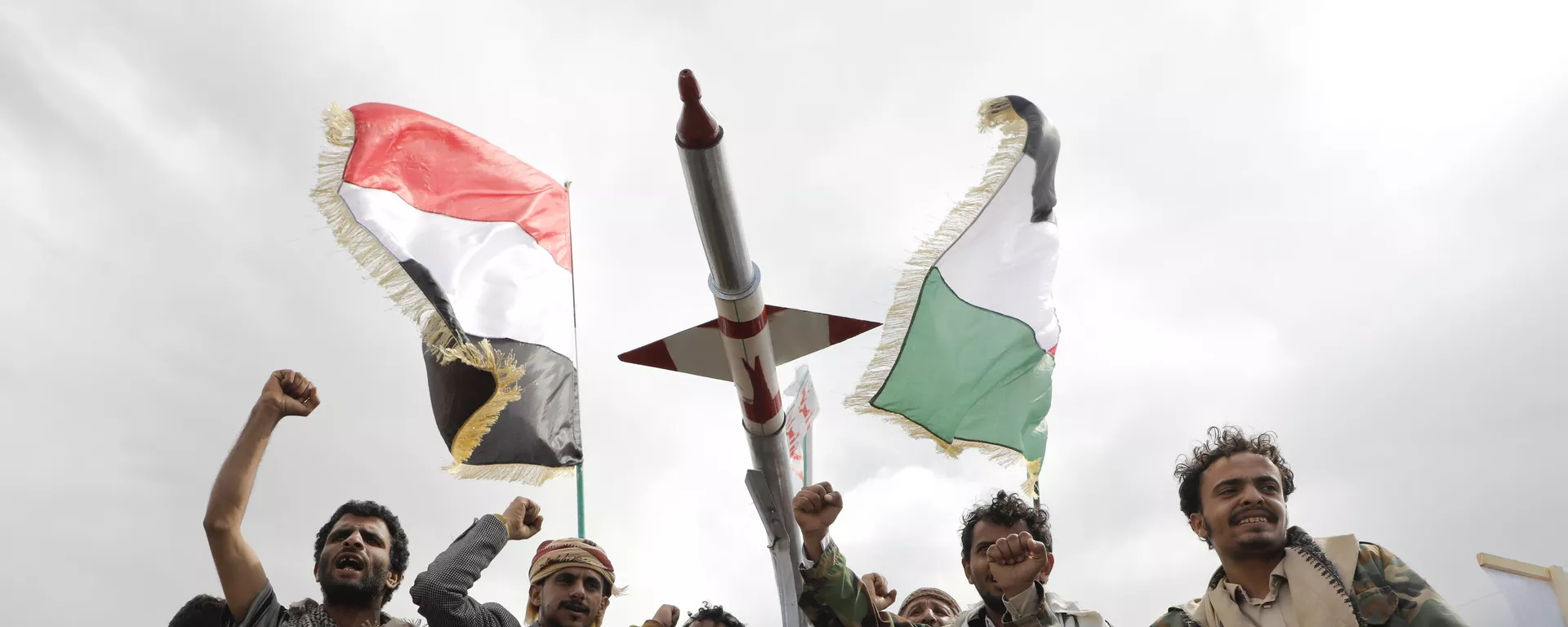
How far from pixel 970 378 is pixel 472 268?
3260 millimetres

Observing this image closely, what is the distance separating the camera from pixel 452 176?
259 inches

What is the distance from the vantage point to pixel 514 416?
563 centimetres

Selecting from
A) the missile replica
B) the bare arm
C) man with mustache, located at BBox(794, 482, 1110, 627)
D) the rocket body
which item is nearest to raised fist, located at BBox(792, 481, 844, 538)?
man with mustache, located at BBox(794, 482, 1110, 627)

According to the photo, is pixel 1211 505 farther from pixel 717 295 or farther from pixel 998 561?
pixel 717 295

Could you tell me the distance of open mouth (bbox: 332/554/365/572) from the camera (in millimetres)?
3611

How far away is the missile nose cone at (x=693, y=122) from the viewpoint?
5.81m

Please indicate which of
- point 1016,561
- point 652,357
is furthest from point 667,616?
point 652,357

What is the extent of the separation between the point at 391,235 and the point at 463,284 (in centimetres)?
51

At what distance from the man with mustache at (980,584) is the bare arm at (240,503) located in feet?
5.97

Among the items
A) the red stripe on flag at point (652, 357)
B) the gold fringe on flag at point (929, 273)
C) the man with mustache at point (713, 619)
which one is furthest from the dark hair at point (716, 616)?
the red stripe on flag at point (652, 357)

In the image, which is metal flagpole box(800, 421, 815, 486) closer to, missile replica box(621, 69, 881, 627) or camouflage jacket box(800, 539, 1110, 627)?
missile replica box(621, 69, 881, 627)

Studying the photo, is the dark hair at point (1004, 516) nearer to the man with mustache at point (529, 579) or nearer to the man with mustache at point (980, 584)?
the man with mustache at point (980, 584)

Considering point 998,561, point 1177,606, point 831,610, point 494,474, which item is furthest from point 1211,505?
point 494,474

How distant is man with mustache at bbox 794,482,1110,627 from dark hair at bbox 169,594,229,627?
209 cm
